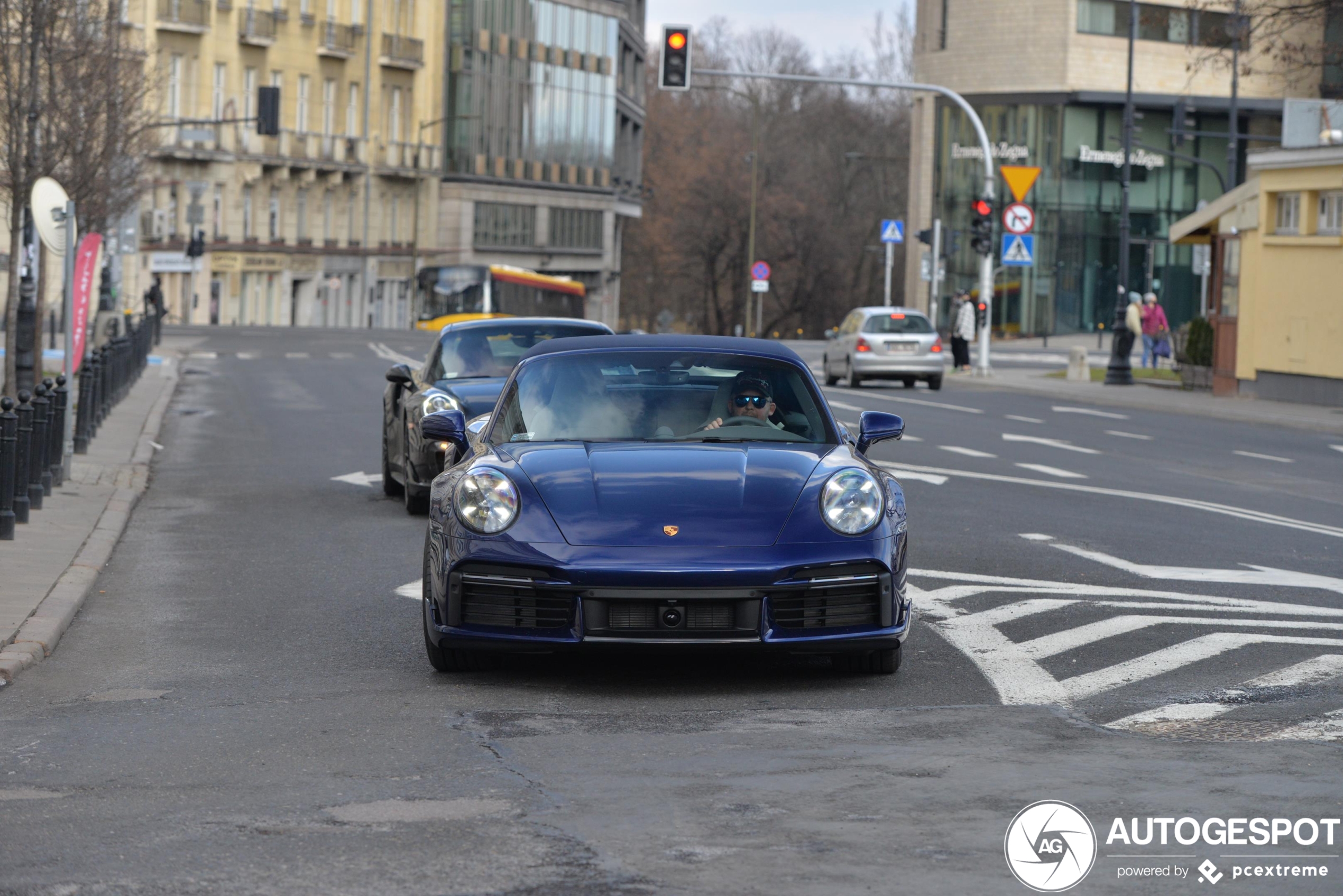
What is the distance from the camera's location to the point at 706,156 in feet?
357

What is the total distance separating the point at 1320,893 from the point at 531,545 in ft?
11.6

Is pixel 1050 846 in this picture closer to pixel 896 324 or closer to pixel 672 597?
pixel 672 597

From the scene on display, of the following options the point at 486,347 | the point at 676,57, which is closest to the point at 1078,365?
the point at 676,57

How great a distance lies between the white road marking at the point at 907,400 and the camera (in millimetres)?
31219

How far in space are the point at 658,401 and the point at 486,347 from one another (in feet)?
22.9

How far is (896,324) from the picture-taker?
38219 millimetres

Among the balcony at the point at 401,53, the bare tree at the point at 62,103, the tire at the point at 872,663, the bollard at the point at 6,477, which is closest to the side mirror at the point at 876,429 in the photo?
the tire at the point at 872,663

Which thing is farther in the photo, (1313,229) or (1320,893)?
(1313,229)

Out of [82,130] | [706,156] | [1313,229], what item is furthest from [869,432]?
[706,156]

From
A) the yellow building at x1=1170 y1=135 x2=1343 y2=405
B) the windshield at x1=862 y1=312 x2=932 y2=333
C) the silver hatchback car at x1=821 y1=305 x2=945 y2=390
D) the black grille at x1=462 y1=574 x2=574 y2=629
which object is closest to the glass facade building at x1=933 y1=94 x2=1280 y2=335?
the windshield at x1=862 y1=312 x2=932 y2=333

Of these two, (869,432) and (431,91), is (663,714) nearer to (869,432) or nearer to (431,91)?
(869,432)

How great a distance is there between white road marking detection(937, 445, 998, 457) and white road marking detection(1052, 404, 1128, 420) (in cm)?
816

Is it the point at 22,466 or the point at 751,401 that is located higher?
the point at 751,401

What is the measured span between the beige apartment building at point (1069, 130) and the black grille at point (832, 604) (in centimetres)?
6672
